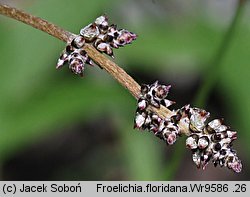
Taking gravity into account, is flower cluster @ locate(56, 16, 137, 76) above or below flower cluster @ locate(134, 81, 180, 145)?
above

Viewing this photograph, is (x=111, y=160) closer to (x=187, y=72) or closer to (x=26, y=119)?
A: (x=187, y=72)

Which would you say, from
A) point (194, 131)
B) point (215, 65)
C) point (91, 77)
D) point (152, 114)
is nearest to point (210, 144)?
point (194, 131)

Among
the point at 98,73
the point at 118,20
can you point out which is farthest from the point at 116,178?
the point at 118,20

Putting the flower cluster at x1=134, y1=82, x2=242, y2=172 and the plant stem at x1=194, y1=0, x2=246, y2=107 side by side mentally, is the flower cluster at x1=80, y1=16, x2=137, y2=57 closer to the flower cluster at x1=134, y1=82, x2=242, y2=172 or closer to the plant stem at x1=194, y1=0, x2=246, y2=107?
the flower cluster at x1=134, y1=82, x2=242, y2=172

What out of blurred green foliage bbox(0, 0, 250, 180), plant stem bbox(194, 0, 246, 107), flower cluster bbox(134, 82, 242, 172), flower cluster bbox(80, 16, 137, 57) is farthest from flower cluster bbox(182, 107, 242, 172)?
blurred green foliage bbox(0, 0, 250, 180)

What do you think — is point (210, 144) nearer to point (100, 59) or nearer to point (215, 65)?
→ point (100, 59)
